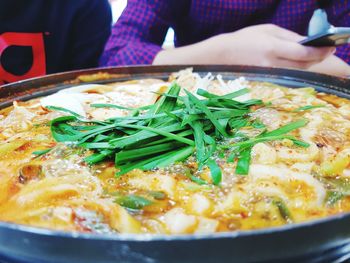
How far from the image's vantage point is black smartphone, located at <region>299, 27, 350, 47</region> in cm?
177

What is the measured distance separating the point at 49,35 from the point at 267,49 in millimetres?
1706

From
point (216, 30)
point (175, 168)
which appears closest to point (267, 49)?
point (216, 30)

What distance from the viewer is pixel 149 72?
2.17m

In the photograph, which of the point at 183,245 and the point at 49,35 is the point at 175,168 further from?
the point at 49,35

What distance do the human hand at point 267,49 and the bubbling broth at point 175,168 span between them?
886 millimetres

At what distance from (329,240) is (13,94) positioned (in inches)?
62.0

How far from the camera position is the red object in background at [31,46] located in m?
2.61

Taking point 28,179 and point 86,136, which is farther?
point 86,136

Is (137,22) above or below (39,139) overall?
above

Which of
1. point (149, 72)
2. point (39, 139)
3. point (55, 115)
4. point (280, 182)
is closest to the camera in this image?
point (280, 182)

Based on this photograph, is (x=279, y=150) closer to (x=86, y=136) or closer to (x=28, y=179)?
(x=86, y=136)

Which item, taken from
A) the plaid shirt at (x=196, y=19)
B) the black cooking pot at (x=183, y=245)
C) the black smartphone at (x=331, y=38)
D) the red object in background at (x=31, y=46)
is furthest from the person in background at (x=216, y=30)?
the black cooking pot at (x=183, y=245)

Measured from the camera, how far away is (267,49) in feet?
8.20

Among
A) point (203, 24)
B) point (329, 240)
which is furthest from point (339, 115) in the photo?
point (203, 24)
